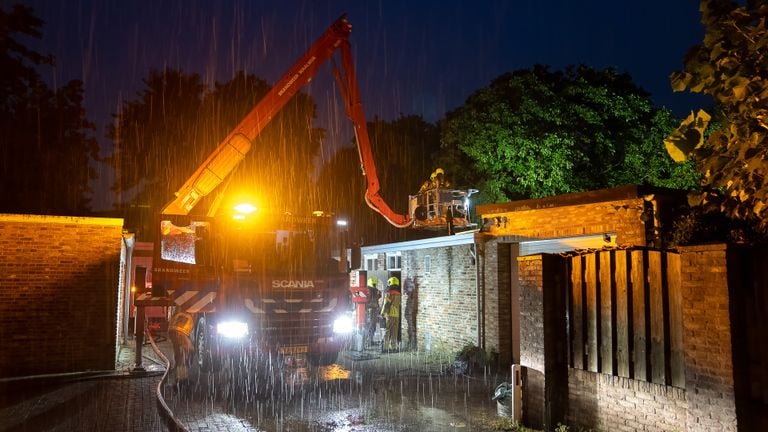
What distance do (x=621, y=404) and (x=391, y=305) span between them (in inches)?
344

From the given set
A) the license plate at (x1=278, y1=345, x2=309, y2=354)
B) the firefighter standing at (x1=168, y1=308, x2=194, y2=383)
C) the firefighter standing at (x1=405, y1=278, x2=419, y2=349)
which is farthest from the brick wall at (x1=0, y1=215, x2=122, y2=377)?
the firefighter standing at (x1=405, y1=278, x2=419, y2=349)

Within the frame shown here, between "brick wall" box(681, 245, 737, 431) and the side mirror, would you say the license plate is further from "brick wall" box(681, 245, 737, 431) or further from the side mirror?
"brick wall" box(681, 245, 737, 431)

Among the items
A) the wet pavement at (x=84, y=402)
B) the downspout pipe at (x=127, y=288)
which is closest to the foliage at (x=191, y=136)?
the downspout pipe at (x=127, y=288)

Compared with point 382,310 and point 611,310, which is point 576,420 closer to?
point 611,310

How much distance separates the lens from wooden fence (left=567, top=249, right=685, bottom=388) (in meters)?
5.46

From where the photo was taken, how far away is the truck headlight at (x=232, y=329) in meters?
9.02

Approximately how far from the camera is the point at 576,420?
255 inches

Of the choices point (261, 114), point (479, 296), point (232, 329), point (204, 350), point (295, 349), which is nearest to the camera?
point (232, 329)

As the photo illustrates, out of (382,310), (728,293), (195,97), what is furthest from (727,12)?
(195,97)

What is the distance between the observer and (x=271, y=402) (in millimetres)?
8336

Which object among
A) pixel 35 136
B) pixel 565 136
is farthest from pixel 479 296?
pixel 35 136

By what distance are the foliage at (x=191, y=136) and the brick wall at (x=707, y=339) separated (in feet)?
73.7

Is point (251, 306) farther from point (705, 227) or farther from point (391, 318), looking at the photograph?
point (705, 227)

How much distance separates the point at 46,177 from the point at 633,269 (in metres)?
20.3
